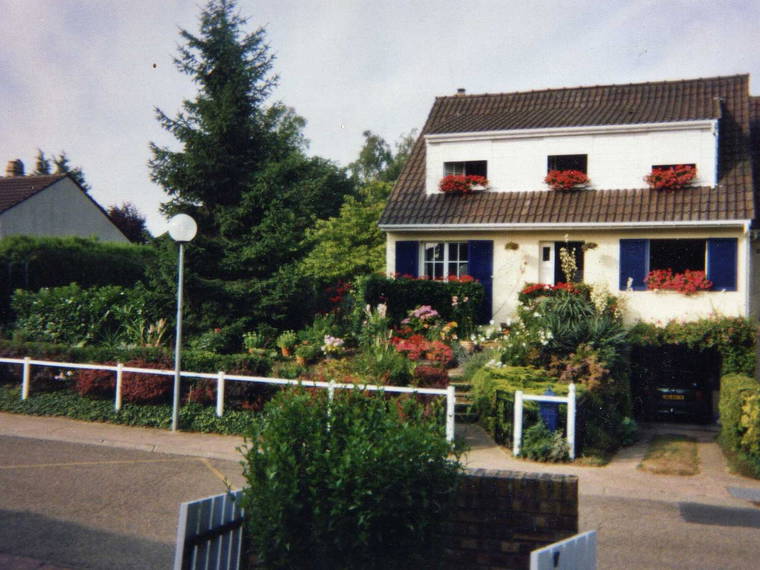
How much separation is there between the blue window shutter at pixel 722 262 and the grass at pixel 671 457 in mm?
5464

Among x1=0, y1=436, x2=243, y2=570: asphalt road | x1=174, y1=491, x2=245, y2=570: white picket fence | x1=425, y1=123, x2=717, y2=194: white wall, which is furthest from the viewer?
x1=425, y1=123, x2=717, y2=194: white wall

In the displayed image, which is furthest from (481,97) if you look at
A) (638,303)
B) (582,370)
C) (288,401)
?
(288,401)

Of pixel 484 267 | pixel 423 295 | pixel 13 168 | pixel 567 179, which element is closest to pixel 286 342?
pixel 423 295

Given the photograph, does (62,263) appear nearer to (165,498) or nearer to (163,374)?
(163,374)

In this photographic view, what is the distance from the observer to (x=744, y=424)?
10406 mm

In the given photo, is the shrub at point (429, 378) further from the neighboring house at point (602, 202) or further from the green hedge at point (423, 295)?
the neighboring house at point (602, 202)

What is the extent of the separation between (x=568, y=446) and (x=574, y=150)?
11.2 metres

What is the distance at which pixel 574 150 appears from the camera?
20016 millimetres

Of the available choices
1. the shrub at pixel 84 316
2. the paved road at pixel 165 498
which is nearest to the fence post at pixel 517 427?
the paved road at pixel 165 498

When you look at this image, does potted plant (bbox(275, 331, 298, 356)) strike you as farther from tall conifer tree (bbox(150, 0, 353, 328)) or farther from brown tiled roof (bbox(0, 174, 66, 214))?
brown tiled roof (bbox(0, 174, 66, 214))

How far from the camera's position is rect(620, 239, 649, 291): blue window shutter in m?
18.6

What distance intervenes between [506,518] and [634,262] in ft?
51.4

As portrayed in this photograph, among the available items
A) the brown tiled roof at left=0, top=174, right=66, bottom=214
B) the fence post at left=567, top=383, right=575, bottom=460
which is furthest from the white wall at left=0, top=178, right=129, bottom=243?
the fence post at left=567, top=383, right=575, bottom=460

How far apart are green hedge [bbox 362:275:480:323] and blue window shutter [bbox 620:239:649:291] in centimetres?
367
